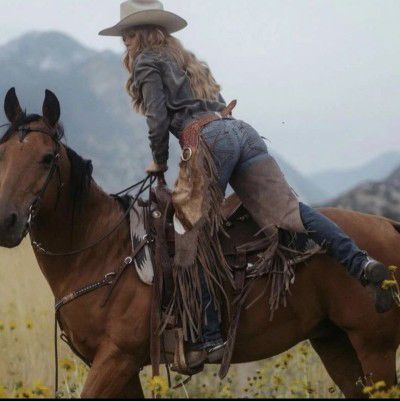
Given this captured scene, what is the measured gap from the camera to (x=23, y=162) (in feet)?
19.3

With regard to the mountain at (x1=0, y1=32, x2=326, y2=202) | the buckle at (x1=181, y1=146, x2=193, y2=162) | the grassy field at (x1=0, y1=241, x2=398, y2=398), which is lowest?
the mountain at (x1=0, y1=32, x2=326, y2=202)

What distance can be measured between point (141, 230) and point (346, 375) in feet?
6.25

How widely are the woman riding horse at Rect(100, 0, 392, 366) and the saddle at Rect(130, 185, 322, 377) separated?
0.36 ft

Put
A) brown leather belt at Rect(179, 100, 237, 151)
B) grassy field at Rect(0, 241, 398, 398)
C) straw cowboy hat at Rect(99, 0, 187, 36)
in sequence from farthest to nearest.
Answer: grassy field at Rect(0, 241, 398, 398) → straw cowboy hat at Rect(99, 0, 187, 36) → brown leather belt at Rect(179, 100, 237, 151)

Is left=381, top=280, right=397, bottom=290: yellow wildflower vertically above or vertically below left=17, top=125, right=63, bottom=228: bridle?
below

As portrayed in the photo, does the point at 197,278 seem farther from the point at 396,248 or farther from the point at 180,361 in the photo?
the point at 396,248

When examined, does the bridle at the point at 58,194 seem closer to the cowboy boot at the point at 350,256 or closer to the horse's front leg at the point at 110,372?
the horse's front leg at the point at 110,372

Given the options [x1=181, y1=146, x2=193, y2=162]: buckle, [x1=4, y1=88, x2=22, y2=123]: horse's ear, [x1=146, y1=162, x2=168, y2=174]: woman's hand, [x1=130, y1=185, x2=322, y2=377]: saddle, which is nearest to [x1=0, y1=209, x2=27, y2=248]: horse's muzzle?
[x1=4, y1=88, x2=22, y2=123]: horse's ear

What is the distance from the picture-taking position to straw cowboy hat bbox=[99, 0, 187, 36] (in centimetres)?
643

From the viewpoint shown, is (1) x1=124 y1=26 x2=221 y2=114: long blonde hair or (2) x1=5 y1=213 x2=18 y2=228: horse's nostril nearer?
(2) x1=5 y1=213 x2=18 y2=228: horse's nostril

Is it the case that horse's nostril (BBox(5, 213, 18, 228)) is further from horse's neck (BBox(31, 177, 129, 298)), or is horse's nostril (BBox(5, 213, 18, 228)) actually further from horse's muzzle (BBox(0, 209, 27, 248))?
horse's neck (BBox(31, 177, 129, 298))

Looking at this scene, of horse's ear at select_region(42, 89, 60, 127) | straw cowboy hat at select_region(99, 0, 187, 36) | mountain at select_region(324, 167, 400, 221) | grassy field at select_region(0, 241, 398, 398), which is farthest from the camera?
mountain at select_region(324, 167, 400, 221)

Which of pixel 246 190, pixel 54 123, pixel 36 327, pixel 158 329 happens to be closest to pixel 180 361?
pixel 158 329

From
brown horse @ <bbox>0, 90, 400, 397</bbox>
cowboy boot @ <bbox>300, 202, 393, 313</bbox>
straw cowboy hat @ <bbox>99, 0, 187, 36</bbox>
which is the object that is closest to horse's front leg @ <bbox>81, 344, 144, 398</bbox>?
brown horse @ <bbox>0, 90, 400, 397</bbox>
